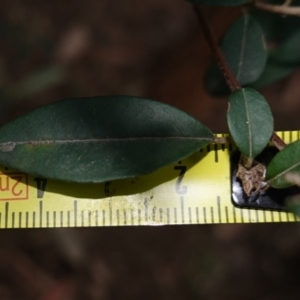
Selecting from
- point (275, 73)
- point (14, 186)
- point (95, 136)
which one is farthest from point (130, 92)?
point (95, 136)

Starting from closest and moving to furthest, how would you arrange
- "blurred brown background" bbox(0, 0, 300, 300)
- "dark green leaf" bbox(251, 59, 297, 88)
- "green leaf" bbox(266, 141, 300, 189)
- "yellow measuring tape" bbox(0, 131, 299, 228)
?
"green leaf" bbox(266, 141, 300, 189)
"yellow measuring tape" bbox(0, 131, 299, 228)
"dark green leaf" bbox(251, 59, 297, 88)
"blurred brown background" bbox(0, 0, 300, 300)

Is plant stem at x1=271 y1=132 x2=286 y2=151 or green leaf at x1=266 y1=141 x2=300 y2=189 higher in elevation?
plant stem at x1=271 y1=132 x2=286 y2=151

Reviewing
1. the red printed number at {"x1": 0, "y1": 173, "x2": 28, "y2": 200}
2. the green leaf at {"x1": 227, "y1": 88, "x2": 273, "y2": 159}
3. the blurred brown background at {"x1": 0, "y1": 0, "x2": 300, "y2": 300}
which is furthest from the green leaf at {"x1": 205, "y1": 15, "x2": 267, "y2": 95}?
the blurred brown background at {"x1": 0, "y1": 0, "x2": 300, "y2": 300}

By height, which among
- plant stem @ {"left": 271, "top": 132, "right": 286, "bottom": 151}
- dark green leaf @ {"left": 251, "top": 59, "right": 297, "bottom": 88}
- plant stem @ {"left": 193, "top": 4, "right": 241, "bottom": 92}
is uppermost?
dark green leaf @ {"left": 251, "top": 59, "right": 297, "bottom": 88}

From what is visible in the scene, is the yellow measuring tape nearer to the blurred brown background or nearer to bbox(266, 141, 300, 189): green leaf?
bbox(266, 141, 300, 189): green leaf

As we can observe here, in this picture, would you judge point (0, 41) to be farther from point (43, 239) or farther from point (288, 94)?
point (288, 94)

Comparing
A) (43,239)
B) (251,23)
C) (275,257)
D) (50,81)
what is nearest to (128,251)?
(43,239)
